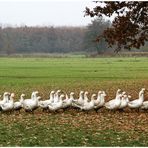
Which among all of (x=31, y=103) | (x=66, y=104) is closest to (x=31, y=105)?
(x=31, y=103)

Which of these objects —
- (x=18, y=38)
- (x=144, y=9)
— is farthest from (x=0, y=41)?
(x=144, y=9)

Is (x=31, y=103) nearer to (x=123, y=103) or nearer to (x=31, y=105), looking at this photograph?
(x=31, y=105)

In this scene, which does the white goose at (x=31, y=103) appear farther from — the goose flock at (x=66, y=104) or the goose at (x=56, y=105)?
the goose at (x=56, y=105)

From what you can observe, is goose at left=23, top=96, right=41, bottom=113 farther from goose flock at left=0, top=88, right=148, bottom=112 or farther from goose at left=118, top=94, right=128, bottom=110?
goose at left=118, top=94, right=128, bottom=110

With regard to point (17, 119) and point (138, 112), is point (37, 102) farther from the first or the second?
point (138, 112)

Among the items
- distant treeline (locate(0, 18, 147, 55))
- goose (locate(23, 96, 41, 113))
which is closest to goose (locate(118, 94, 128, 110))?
goose (locate(23, 96, 41, 113))

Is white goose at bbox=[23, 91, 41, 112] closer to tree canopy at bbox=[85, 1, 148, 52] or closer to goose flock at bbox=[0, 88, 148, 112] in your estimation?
goose flock at bbox=[0, 88, 148, 112]

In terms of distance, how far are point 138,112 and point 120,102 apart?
80cm

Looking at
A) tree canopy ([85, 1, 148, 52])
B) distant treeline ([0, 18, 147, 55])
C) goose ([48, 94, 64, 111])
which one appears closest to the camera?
goose ([48, 94, 64, 111])

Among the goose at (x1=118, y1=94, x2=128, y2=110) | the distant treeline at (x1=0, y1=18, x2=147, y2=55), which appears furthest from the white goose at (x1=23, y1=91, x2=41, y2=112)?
the distant treeline at (x1=0, y1=18, x2=147, y2=55)

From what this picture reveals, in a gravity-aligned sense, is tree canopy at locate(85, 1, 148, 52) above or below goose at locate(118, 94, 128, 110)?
above

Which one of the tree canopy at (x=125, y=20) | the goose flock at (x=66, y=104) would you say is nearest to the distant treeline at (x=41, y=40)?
the tree canopy at (x=125, y=20)

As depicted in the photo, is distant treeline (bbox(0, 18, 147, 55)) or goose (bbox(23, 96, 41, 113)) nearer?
goose (bbox(23, 96, 41, 113))

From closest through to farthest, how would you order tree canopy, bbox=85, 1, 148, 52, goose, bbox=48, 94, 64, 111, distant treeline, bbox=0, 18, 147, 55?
goose, bbox=48, 94, 64, 111 → tree canopy, bbox=85, 1, 148, 52 → distant treeline, bbox=0, 18, 147, 55
